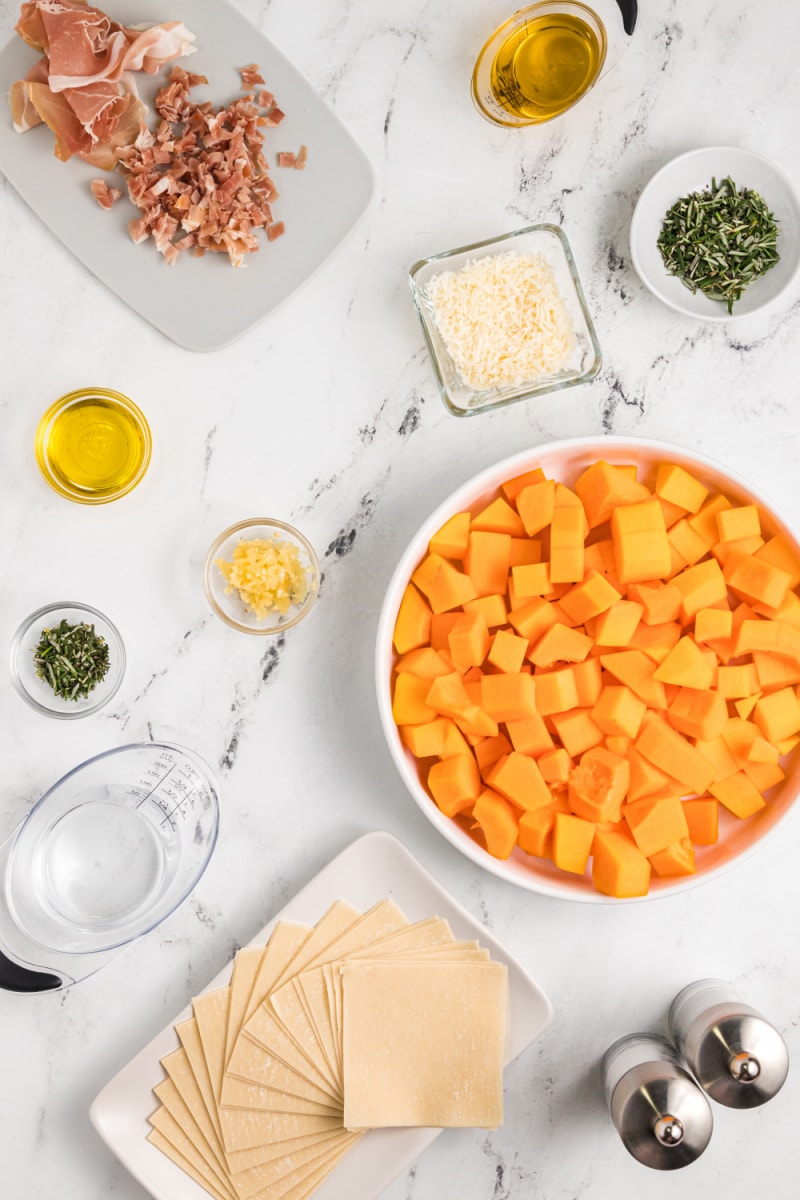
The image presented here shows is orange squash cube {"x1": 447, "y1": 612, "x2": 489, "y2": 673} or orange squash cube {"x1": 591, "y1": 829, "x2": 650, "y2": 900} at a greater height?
orange squash cube {"x1": 447, "y1": 612, "x2": 489, "y2": 673}

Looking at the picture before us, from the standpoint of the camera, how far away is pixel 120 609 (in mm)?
1774

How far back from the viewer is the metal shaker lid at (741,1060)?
1.57 meters

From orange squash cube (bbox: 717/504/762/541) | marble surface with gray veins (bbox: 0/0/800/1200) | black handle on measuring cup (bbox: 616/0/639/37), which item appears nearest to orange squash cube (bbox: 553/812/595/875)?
marble surface with gray veins (bbox: 0/0/800/1200)

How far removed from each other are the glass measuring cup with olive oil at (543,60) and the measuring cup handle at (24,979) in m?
1.92

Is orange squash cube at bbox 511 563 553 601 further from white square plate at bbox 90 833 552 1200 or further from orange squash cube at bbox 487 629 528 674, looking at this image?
white square plate at bbox 90 833 552 1200

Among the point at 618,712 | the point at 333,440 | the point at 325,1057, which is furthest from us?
the point at 333,440

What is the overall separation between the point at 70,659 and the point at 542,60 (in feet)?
4.97

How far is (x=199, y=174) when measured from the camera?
65.3 inches

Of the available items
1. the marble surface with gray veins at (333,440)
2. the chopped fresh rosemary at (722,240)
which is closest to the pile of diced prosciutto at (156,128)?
the marble surface with gray veins at (333,440)

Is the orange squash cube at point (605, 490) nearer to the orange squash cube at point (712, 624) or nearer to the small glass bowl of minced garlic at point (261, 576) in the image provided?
the orange squash cube at point (712, 624)

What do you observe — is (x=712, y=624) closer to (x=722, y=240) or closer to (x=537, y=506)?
(x=537, y=506)

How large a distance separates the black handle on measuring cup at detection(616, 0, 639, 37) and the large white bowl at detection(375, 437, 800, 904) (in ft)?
2.63

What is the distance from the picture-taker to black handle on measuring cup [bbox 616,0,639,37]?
1.62 m

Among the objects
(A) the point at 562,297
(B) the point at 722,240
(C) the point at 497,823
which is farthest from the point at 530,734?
(B) the point at 722,240
